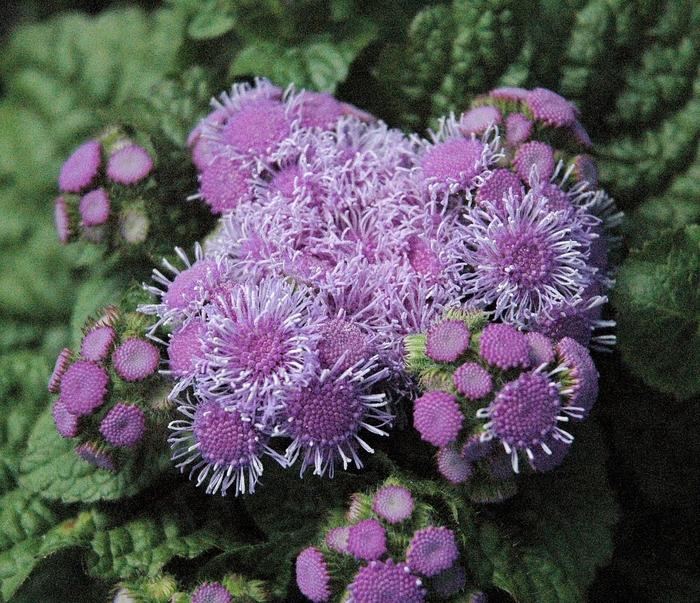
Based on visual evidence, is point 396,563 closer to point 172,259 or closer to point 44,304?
point 172,259

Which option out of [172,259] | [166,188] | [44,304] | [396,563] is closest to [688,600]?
[396,563]

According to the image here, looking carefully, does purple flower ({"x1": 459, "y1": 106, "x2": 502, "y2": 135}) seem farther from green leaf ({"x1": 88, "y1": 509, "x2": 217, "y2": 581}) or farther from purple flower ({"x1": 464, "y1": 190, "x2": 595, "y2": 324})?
green leaf ({"x1": 88, "y1": 509, "x2": 217, "y2": 581})

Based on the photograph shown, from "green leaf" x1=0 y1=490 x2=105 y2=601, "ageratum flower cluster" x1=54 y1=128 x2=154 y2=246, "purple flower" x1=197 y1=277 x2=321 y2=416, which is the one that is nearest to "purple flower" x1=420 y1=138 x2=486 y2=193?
"purple flower" x1=197 y1=277 x2=321 y2=416

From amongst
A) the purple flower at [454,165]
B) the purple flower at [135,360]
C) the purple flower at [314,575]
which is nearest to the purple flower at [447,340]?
the purple flower at [454,165]

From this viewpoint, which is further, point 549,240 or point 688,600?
point 688,600

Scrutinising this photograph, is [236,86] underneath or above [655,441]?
above

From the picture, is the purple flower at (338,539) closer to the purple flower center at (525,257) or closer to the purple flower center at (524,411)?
the purple flower center at (524,411)

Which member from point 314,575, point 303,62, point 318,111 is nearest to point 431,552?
point 314,575
